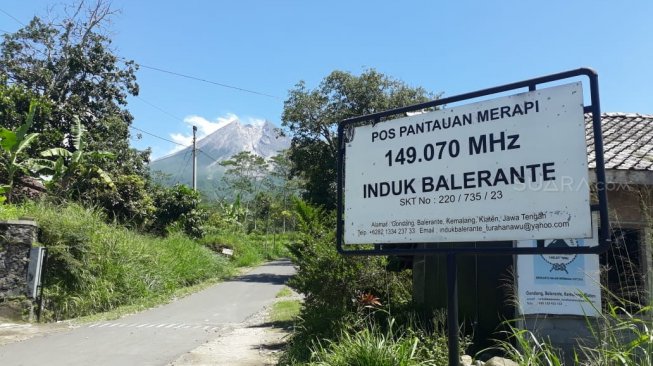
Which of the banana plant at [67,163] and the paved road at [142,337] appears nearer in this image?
the paved road at [142,337]

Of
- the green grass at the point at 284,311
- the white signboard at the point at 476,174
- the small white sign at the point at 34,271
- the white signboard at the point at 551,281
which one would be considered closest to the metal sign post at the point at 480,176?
the white signboard at the point at 476,174

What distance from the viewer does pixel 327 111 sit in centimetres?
2506

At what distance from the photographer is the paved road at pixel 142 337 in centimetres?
853

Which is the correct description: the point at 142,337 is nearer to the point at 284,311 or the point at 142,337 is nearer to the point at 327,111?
the point at 284,311

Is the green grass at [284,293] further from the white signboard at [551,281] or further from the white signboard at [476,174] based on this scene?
the white signboard at [476,174]

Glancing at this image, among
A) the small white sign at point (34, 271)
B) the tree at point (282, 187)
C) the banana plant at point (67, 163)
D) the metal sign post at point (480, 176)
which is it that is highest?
the tree at point (282, 187)

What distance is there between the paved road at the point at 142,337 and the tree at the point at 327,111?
895 cm

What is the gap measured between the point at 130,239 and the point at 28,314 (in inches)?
174

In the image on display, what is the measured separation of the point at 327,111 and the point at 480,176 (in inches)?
848

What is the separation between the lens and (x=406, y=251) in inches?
154

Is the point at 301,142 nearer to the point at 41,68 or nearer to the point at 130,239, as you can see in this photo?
the point at 130,239

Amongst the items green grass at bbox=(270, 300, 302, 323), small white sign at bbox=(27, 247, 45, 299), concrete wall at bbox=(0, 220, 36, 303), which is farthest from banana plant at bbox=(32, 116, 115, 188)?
green grass at bbox=(270, 300, 302, 323)

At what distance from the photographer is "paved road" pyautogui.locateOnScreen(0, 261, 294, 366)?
8531 mm

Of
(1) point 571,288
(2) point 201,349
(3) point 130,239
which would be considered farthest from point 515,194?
(3) point 130,239
